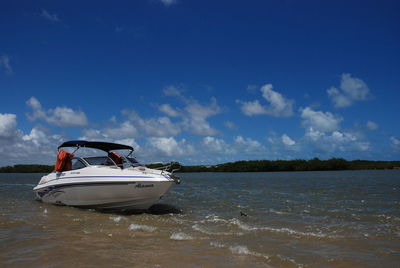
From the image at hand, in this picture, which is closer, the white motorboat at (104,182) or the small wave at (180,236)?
the small wave at (180,236)

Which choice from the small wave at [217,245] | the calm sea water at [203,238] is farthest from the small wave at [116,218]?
the small wave at [217,245]

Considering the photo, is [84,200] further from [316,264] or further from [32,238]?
[316,264]

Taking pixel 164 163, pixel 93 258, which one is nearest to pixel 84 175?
pixel 164 163

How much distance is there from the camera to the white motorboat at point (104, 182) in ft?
40.9

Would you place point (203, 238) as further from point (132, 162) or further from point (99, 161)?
point (132, 162)

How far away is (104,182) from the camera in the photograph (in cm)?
1274

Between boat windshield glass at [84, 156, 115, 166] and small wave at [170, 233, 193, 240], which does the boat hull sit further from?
small wave at [170, 233, 193, 240]

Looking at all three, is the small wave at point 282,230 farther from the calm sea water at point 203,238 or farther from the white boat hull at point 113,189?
the white boat hull at point 113,189

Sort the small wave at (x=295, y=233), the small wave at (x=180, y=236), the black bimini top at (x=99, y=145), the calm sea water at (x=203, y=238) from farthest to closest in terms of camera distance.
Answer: the black bimini top at (x=99, y=145)
the small wave at (x=295, y=233)
the small wave at (x=180, y=236)
the calm sea water at (x=203, y=238)

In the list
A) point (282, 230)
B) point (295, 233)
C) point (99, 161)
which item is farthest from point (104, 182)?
point (295, 233)

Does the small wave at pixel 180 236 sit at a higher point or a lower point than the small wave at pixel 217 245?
higher

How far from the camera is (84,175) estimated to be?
13.3 m

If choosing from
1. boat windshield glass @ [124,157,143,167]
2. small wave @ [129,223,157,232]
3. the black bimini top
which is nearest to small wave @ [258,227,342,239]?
small wave @ [129,223,157,232]

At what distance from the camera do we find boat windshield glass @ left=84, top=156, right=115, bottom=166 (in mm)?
13805
